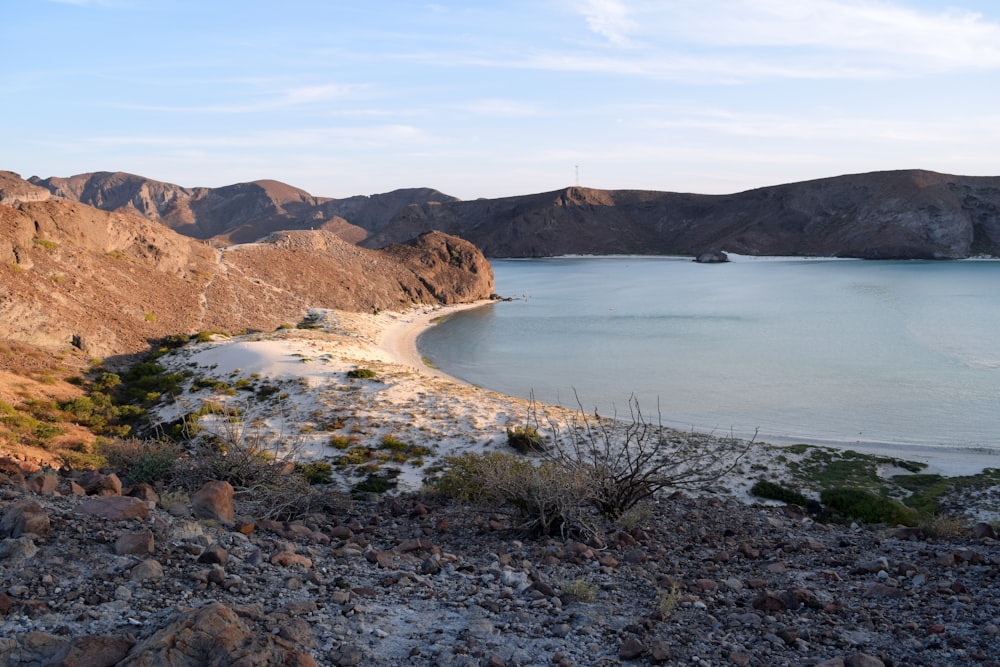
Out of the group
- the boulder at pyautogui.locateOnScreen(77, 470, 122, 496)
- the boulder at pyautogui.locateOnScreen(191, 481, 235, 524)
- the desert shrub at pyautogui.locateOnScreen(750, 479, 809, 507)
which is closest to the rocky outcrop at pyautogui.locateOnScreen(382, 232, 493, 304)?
the desert shrub at pyautogui.locateOnScreen(750, 479, 809, 507)

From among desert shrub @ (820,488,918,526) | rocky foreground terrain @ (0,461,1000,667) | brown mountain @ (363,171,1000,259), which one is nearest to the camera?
rocky foreground terrain @ (0,461,1000,667)

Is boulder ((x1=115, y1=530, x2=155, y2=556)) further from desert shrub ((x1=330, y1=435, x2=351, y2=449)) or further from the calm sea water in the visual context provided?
the calm sea water

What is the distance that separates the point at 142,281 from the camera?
33594mm

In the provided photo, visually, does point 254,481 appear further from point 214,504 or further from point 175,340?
point 175,340

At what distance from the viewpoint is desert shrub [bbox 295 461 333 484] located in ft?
45.0

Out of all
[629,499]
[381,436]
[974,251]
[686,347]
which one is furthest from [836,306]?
[974,251]

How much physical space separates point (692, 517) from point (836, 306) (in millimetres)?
51620

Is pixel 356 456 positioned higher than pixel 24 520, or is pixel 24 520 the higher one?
pixel 24 520

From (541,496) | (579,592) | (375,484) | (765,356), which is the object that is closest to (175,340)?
(375,484)

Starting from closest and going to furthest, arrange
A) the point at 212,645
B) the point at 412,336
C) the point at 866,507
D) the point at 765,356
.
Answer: the point at 212,645 → the point at 866,507 → the point at 765,356 → the point at 412,336

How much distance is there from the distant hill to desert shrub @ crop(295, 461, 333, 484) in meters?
124

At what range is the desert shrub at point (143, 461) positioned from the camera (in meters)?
9.73

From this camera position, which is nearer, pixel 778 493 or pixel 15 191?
pixel 778 493

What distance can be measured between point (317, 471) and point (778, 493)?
9.32 m
